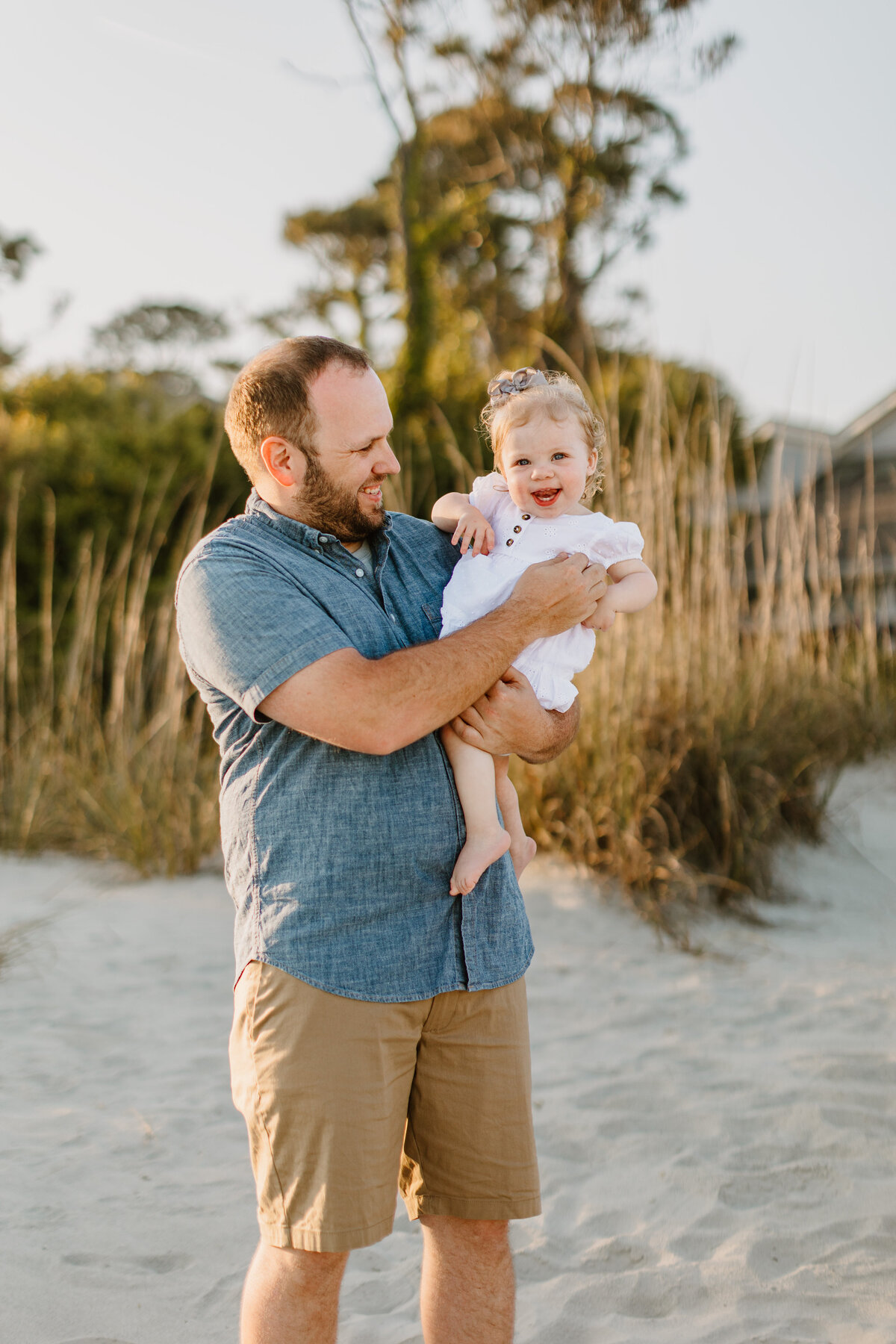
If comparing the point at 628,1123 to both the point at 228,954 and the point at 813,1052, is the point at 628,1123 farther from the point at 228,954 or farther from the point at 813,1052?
the point at 228,954

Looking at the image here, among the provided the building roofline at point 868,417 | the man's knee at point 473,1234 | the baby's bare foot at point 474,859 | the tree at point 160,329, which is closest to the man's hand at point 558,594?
the baby's bare foot at point 474,859

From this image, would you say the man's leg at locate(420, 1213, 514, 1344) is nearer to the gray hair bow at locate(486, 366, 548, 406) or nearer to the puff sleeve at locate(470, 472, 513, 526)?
the puff sleeve at locate(470, 472, 513, 526)

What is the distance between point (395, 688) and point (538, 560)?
529 millimetres

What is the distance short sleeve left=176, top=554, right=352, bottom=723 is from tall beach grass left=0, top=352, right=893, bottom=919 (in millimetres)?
3000

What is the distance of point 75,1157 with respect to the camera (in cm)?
261

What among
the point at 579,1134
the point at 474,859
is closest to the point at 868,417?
the point at 579,1134

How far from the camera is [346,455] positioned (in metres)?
1.54

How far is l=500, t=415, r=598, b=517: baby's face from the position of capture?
1.80 meters

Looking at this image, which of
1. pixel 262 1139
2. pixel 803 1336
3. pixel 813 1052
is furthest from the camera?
pixel 813 1052

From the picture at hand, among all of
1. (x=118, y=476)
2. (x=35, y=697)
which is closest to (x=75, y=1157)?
(x=35, y=697)

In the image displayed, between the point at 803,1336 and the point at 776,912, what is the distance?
2.65 metres

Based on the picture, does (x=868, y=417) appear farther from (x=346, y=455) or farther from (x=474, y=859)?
(x=474, y=859)

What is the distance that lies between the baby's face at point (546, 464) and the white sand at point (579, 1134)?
4.97ft

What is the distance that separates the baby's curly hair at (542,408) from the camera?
5.97 feet
